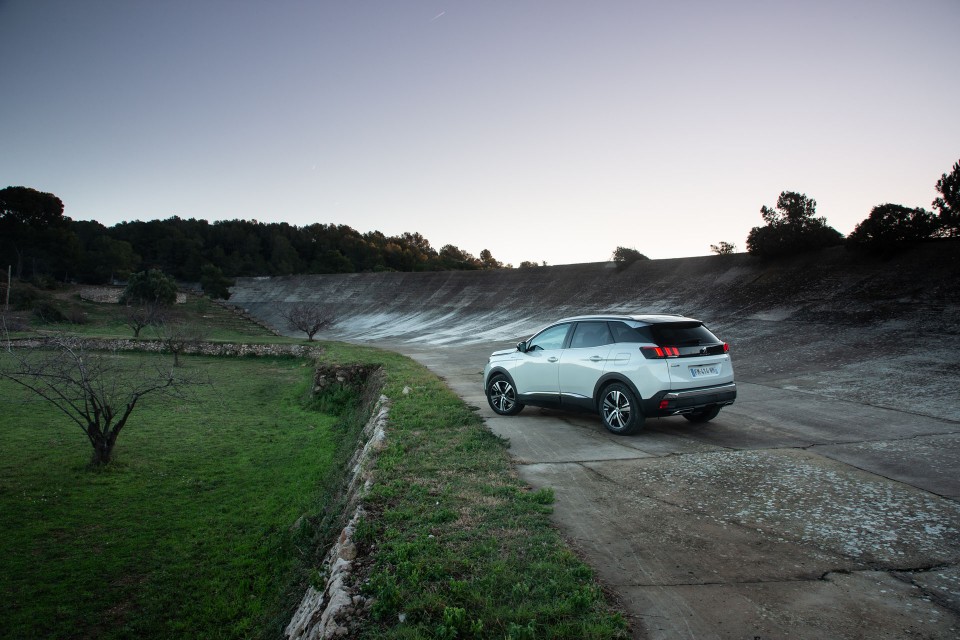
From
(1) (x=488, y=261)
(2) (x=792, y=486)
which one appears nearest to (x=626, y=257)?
(2) (x=792, y=486)

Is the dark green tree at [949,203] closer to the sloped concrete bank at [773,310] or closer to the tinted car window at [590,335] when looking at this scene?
the sloped concrete bank at [773,310]

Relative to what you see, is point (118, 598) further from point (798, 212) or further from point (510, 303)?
point (510, 303)

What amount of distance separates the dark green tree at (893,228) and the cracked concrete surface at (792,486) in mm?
2821

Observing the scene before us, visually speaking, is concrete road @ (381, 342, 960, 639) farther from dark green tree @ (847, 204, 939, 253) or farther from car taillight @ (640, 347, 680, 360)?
dark green tree @ (847, 204, 939, 253)

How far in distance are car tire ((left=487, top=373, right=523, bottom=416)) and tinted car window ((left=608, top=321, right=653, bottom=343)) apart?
2108 mm

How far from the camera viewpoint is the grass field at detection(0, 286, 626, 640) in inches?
127

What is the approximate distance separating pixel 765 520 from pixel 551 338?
14.2 ft

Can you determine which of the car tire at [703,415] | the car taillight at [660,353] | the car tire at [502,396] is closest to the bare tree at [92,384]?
the car tire at [502,396]

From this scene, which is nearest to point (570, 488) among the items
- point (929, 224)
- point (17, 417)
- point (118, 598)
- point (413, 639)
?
point (413, 639)

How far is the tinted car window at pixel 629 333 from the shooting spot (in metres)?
6.88

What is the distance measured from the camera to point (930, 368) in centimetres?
1157

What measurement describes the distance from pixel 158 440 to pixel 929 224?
82.2 feet

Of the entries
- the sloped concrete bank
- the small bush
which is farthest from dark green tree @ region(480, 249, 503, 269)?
the small bush

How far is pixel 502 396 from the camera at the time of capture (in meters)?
8.88
